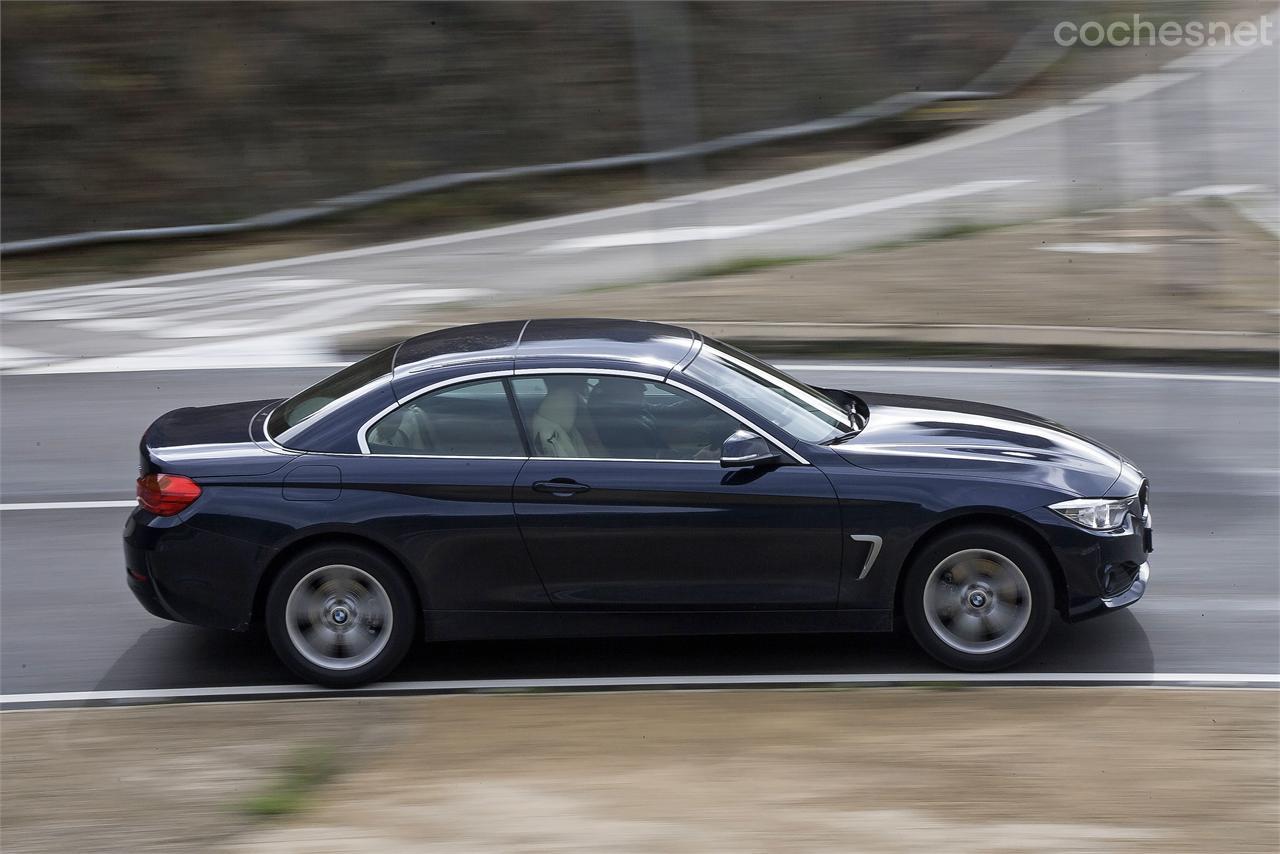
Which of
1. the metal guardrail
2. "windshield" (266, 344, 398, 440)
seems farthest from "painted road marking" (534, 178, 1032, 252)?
"windshield" (266, 344, 398, 440)

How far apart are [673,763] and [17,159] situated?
60.2 feet

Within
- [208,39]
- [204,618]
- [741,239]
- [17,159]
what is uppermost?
[208,39]

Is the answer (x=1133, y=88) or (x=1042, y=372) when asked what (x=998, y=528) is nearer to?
(x=1042, y=372)

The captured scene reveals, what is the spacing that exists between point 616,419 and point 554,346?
503 millimetres

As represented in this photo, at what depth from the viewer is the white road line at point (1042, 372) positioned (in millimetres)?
11531

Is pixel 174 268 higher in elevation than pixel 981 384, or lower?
higher

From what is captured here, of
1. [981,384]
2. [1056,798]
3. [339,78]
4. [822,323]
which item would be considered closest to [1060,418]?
[981,384]

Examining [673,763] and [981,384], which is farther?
[981,384]

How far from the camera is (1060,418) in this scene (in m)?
10.5

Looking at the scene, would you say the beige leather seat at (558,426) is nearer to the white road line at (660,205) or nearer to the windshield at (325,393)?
the windshield at (325,393)

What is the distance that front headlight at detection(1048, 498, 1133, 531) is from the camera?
6289 millimetres

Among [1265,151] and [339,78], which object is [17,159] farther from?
[1265,151]

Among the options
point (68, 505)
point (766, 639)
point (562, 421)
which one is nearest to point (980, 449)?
point (766, 639)

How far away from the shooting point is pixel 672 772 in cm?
538
